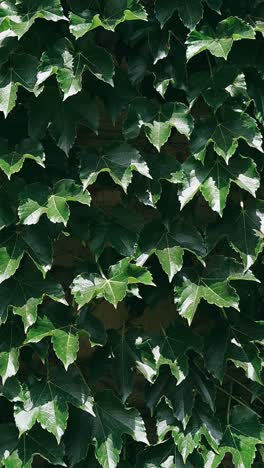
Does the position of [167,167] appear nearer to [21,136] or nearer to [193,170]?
[193,170]

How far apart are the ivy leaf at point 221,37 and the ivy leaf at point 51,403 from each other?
0.98 m

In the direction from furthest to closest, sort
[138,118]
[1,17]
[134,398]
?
[134,398], [138,118], [1,17]

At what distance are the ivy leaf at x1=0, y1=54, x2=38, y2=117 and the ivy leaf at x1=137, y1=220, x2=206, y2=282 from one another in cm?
54

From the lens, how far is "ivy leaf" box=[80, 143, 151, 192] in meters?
2.11

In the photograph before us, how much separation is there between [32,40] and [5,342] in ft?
2.83

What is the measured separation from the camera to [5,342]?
2141 millimetres

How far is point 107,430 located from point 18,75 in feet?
3.43

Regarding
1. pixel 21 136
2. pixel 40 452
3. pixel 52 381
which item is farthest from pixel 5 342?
pixel 21 136

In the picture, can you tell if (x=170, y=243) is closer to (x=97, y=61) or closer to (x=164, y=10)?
(x=97, y=61)

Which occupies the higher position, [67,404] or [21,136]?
[21,136]

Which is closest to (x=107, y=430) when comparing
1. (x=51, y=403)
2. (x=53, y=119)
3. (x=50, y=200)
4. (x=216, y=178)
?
(x=51, y=403)

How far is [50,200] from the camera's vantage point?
81.7 inches

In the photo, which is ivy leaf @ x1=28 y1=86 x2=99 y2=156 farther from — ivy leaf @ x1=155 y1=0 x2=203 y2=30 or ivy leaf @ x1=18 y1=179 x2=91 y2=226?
ivy leaf @ x1=155 y1=0 x2=203 y2=30

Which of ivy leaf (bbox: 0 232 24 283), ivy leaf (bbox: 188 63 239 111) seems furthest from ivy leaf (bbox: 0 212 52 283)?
ivy leaf (bbox: 188 63 239 111)
